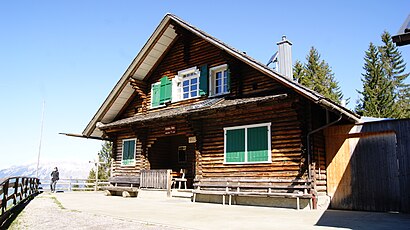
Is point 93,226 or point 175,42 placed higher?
point 175,42

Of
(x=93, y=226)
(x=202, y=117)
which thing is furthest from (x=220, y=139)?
(x=93, y=226)

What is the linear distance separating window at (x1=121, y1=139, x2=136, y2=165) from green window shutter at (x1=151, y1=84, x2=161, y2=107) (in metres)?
2.32

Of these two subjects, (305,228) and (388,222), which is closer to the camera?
(305,228)

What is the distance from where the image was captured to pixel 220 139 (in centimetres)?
1399

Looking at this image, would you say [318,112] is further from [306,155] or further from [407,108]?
[407,108]

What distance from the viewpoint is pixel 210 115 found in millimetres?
13938

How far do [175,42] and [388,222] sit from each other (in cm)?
1214

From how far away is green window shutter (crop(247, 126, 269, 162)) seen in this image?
41.2 feet

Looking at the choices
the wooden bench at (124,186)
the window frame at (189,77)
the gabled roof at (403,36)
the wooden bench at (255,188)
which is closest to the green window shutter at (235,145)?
the wooden bench at (255,188)

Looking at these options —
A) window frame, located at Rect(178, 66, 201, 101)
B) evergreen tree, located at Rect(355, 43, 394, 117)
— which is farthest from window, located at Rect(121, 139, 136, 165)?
evergreen tree, located at Rect(355, 43, 394, 117)

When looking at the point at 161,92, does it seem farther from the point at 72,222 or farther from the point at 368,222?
the point at 368,222

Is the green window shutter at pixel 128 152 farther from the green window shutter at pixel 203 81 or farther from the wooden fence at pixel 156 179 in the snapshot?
the green window shutter at pixel 203 81

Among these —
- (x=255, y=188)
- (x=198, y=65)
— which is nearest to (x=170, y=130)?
(x=198, y=65)

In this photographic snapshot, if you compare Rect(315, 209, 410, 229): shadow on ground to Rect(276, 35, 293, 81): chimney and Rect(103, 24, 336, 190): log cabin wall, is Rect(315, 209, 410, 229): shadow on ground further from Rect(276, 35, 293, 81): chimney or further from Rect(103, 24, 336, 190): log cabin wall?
Rect(276, 35, 293, 81): chimney
